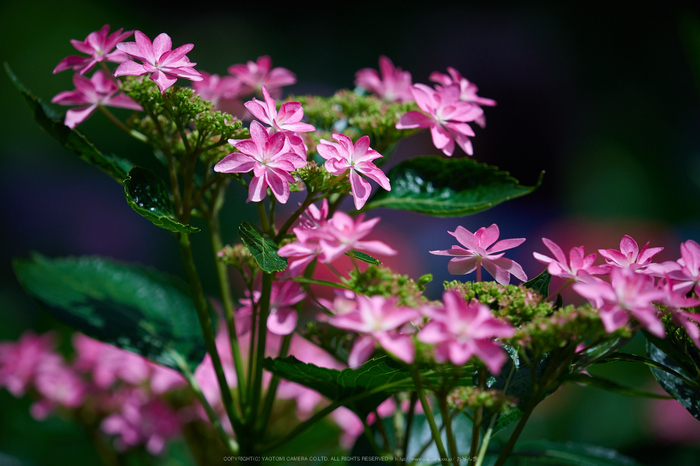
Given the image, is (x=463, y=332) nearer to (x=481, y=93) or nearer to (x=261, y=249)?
(x=261, y=249)

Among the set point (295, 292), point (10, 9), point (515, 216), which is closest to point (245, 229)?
point (295, 292)

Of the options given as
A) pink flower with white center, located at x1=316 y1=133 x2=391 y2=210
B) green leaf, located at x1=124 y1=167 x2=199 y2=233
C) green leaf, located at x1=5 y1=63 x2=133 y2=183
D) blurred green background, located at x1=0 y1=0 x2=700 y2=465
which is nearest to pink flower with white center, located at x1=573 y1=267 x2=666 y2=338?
pink flower with white center, located at x1=316 y1=133 x2=391 y2=210

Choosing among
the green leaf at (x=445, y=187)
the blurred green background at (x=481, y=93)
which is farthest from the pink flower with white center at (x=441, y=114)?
the blurred green background at (x=481, y=93)

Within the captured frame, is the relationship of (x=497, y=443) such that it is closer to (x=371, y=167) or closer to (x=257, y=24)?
(x=371, y=167)

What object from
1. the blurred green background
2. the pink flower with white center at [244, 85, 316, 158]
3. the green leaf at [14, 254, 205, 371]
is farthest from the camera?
the blurred green background

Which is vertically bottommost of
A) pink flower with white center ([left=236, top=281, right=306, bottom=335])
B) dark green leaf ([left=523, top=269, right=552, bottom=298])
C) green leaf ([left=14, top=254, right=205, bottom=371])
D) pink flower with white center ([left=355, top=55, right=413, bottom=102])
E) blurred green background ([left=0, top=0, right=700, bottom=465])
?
blurred green background ([left=0, top=0, right=700, bottom=465])

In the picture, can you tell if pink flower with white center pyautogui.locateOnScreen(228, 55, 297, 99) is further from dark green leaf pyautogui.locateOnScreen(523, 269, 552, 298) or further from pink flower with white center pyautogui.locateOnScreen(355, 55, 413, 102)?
dark green leaf pyautogui.locateOnScreen(523, 269, 552, 298)

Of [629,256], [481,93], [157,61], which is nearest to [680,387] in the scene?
[629,256]

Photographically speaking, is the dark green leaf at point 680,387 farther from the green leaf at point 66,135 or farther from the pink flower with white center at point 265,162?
the green leaf at point 66,135
